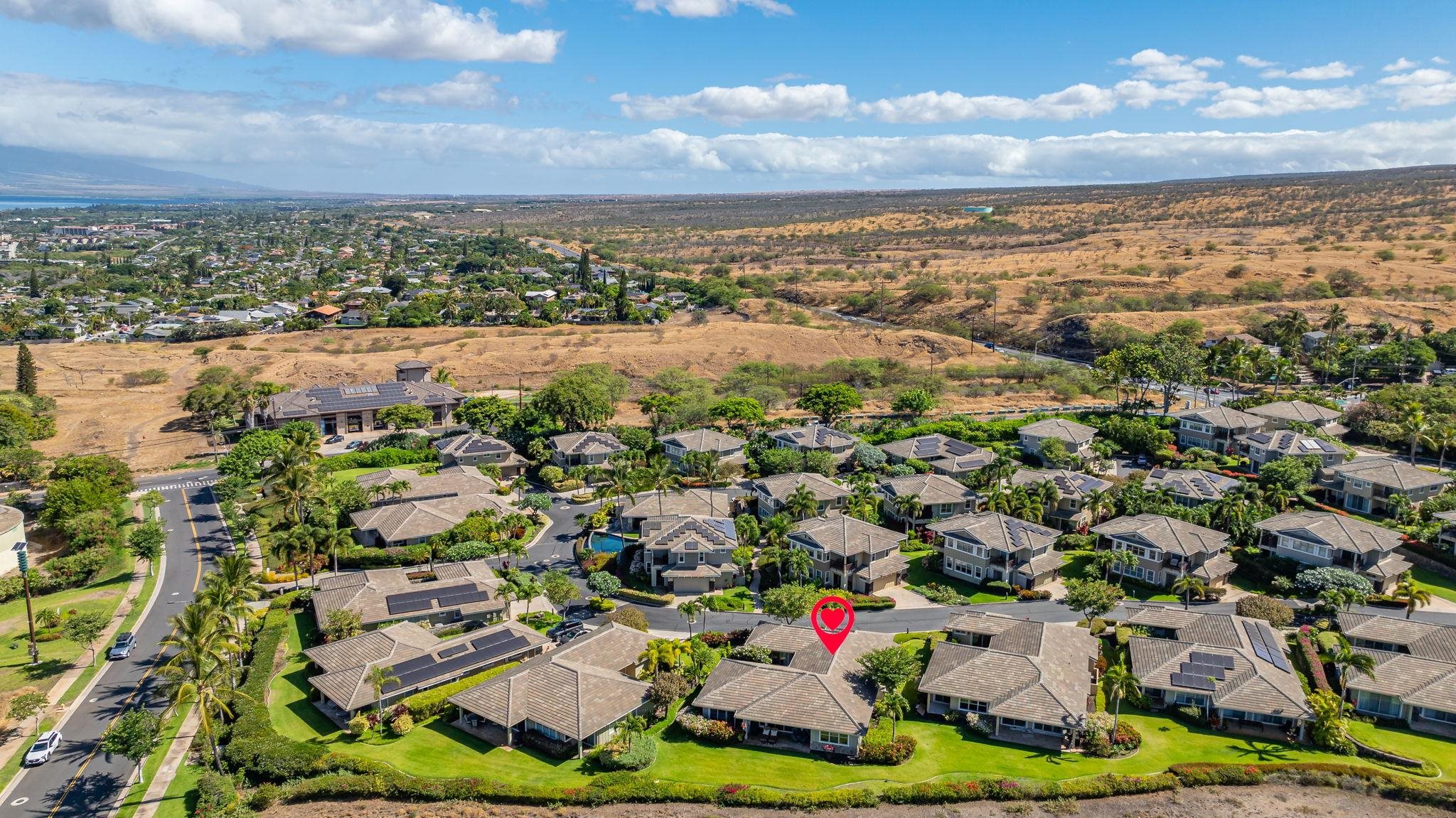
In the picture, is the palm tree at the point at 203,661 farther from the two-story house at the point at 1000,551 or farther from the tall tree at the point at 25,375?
the tall tree at the point at 25,375

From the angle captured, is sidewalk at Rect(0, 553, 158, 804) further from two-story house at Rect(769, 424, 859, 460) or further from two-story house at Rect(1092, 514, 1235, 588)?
two-story house at Rect(1092, 514, 1235, 588)

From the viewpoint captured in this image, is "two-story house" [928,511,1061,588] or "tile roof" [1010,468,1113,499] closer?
"two-story house" [928,511,1061,588]

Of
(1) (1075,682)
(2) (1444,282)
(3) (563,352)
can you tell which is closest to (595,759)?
(1) (1075,682)

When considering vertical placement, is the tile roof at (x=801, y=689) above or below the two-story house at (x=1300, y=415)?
below

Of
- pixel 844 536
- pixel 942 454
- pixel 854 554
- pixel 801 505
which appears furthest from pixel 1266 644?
pixel 942 454


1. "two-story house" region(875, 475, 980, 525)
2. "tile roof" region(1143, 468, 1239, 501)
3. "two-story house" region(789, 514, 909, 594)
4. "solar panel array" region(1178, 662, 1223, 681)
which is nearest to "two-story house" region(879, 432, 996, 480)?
"two-story house" region(875, 475, 980, 525)

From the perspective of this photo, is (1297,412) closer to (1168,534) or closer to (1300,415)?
(1300,415)

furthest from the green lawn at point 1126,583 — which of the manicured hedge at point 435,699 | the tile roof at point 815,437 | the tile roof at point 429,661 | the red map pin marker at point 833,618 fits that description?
the manicured hedge at point 435,699
